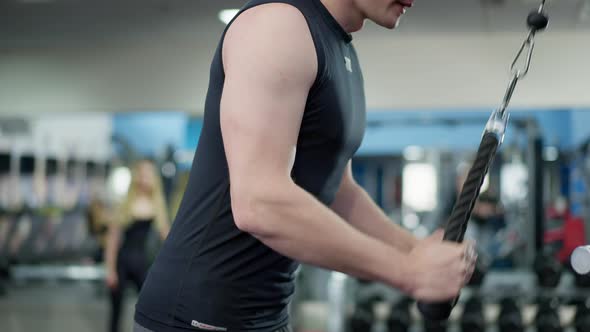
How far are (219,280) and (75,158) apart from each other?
330 inches

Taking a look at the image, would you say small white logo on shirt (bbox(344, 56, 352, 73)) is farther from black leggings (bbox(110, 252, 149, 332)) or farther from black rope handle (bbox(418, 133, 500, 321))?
black leggings (bbox(110, 252, 149, 332))

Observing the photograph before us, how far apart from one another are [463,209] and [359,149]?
4.61m

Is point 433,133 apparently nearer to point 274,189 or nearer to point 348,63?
point 348,63

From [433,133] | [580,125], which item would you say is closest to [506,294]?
[580,125]

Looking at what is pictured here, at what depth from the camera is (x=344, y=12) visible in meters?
1.12

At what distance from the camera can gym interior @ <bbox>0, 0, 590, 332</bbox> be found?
19.0ft

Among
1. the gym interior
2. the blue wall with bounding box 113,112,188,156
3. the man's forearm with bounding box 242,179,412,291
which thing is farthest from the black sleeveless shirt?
the blue wall with bounding box 113,112,188,156

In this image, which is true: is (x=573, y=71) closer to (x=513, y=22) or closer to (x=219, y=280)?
A: (x=513, y=22)

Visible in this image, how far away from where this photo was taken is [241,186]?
0.89 m

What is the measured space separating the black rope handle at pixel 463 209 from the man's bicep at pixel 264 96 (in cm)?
21

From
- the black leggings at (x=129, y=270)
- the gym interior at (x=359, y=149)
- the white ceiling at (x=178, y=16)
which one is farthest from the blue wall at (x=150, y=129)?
the black leggings at (x=129, y=270)

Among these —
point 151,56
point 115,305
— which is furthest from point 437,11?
point 115,305

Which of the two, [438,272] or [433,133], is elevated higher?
[438,272]

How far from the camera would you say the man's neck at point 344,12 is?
1108 millimetres
